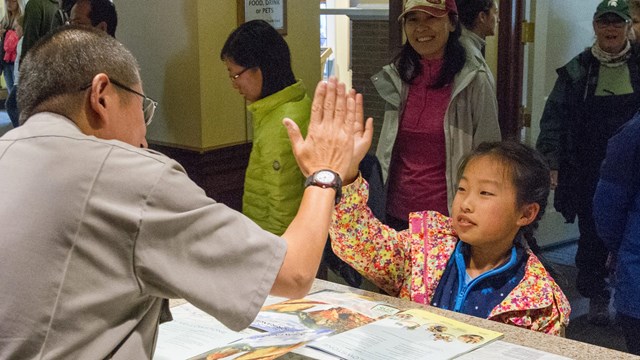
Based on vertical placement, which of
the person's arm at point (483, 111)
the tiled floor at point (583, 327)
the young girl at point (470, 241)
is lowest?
the tiled floor at point (583, 327)

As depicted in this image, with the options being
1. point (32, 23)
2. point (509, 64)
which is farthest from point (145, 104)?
point (509, 64)

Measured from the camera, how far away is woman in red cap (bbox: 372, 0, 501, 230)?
2.86 metres

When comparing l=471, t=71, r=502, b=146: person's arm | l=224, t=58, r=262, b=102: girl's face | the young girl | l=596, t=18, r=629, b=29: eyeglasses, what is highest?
l=596, t=18, r=629, b=29: eyeglasses

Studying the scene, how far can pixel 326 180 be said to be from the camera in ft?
4.51

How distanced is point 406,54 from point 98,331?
6.74ft

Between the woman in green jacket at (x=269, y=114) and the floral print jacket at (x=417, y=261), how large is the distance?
0.91 metres

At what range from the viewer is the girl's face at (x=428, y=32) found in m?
2.87

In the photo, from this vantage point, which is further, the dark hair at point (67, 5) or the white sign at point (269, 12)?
the dark hair at point (67, 5)

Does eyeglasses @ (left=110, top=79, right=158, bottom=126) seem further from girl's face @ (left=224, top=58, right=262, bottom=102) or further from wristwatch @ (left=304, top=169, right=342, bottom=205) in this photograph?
girl's face @ (left=224, top=58, right=262, bottom=102)

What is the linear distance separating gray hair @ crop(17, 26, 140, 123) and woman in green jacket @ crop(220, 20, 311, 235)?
1569 mm

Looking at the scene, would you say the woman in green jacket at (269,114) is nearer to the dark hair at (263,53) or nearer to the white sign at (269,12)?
the dark hair at (263,53)

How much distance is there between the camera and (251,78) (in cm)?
297

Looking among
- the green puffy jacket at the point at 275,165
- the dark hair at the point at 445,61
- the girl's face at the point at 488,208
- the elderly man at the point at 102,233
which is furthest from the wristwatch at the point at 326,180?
the dark hair at the point at 445,61

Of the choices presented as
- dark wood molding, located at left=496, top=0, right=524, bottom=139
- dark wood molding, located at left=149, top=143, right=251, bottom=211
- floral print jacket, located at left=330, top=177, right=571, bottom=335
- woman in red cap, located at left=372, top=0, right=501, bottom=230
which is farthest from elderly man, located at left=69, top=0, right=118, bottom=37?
floral print jacket, located at left=330, top=177, right=571, bottom=335
